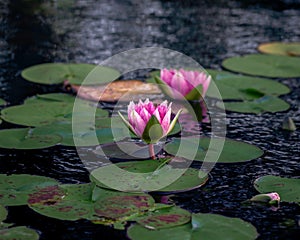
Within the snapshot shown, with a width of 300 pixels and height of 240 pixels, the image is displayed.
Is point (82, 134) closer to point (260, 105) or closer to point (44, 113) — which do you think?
point (44, 113)

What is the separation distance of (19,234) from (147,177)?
1.48ft

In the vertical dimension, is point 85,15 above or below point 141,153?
above

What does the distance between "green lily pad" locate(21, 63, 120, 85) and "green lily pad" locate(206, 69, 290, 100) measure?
0.48 m

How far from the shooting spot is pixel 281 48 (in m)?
3.46

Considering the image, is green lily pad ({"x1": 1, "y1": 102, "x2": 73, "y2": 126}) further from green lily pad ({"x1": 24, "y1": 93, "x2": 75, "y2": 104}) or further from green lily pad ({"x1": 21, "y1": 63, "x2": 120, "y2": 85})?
green lily pad ({"x1": 21, "y1": 63, "x2": 120, "y2": 85})

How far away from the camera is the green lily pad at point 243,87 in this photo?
2750 millimetres

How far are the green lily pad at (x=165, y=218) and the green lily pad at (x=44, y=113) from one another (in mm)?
798

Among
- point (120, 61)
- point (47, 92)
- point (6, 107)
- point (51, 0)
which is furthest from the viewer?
point (51, 0)

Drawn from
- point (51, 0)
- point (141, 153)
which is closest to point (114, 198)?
point (141, 153)

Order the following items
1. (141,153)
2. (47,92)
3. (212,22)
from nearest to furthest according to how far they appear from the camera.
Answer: (141,153), (47,92), (212,22)

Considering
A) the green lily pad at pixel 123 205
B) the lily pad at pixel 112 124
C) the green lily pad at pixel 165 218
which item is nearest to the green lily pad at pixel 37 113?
the lily pad at pixel 112 124

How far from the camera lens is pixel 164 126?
197 cm

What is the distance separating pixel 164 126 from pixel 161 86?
25.2 inches

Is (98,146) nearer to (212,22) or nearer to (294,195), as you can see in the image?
(294,195)
